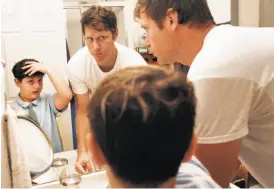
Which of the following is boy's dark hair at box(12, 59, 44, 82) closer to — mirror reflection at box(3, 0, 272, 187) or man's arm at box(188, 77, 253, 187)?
mirror reflection at box(3, 0, 272, 187)

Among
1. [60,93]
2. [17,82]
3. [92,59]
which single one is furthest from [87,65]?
[17,82]

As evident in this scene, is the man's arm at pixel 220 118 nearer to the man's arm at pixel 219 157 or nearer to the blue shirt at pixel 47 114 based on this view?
the man's arm at pixel 219 157

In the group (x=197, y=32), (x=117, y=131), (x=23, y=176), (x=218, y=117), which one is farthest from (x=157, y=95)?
(x=23, y=176)

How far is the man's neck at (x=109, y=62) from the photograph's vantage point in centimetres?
116

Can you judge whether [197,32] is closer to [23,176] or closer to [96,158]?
[96,158]

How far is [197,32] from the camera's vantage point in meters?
0.96

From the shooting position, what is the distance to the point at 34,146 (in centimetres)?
113

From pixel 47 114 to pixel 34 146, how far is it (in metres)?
0.12

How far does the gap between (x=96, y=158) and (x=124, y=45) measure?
2.32ft

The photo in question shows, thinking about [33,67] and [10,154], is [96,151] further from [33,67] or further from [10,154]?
[33,67]

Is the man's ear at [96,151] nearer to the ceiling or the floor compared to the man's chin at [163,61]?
nearer to the floor

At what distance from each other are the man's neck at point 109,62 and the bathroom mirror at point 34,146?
30 centimetres

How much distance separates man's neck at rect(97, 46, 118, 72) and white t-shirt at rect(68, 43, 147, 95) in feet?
0.04

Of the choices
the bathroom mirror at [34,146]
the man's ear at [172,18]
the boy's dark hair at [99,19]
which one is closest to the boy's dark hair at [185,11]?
the man's ear at [172,18]
